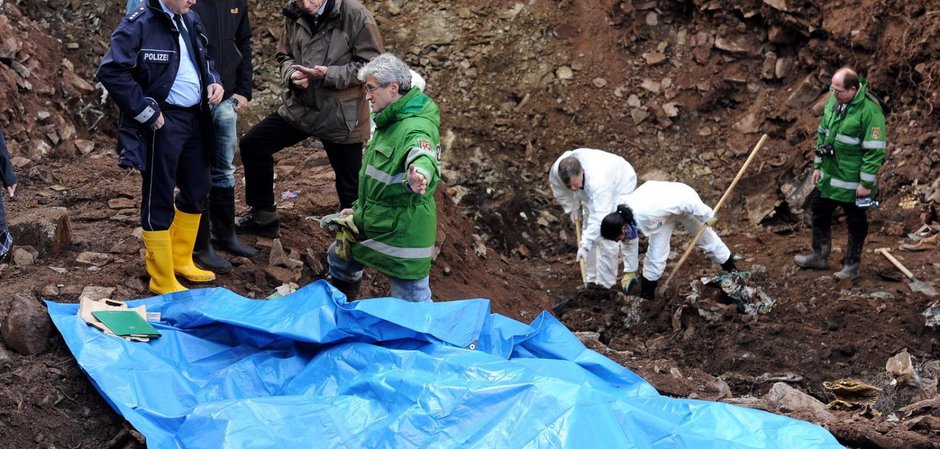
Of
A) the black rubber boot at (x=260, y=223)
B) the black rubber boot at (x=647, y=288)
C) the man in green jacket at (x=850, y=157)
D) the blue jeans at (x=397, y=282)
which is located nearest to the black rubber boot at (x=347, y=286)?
the blue jeans at (x=397, y=282)

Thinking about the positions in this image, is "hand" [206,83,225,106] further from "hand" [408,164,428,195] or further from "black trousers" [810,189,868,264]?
"black trousers" [810,189,868,264]

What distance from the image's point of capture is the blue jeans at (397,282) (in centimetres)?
474

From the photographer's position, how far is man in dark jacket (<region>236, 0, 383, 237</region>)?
5234 millimetres

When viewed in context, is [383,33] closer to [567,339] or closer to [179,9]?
[179,9]

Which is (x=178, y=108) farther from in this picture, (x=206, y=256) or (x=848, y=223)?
(x=848, y=223)

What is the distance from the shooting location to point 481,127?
948 cm

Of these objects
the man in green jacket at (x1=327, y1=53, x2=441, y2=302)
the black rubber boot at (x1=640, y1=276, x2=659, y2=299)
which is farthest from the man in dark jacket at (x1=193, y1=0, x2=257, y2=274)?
the black rubber boot at (x1=640, y1=276, x2=659, y2=299)

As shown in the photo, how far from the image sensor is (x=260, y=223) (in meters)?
5.90

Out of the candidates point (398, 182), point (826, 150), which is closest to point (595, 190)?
point (826, 150)

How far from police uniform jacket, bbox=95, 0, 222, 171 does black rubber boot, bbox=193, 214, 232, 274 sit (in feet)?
2.57

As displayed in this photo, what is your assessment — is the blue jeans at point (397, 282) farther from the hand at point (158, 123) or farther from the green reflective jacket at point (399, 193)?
the hand at point (158, 123)

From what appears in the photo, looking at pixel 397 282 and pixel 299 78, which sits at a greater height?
pixel 299 78

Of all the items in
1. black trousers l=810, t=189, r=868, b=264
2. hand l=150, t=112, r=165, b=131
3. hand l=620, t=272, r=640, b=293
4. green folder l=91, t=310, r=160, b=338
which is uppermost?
hand l=150, t=112, r=165, b=131

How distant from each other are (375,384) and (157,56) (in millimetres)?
2013
